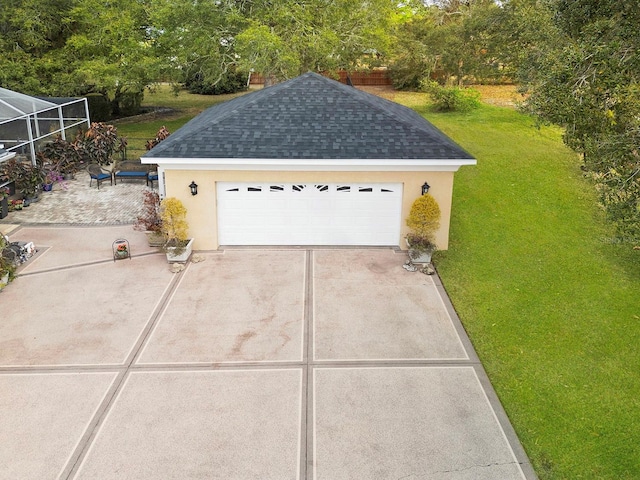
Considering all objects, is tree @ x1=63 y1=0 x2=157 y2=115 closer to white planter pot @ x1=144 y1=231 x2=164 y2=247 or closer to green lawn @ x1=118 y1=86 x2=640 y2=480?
white planter pot @ x1=144 y1=231 x2=164 y2=247

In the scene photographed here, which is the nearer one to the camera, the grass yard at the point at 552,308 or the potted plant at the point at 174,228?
the grass yard at the point at 552,308

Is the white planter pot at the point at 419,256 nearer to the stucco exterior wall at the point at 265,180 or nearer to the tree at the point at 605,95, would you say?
the stucco exterior wall at the point at 265,180

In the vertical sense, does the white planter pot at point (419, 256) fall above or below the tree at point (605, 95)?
below

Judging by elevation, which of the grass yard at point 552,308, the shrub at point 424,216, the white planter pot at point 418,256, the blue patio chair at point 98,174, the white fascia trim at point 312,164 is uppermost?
the white fascia trim at point 312,164

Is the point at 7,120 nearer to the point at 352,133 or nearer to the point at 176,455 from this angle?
the point at 352,133

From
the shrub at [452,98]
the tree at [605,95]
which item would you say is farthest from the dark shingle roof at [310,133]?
the shrub at [452,98]

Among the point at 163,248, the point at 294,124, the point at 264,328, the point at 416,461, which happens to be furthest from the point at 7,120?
the point at 416,461

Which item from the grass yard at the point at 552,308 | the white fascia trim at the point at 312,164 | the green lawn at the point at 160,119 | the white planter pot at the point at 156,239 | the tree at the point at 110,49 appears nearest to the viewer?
the grass yard at the point at 552,308
